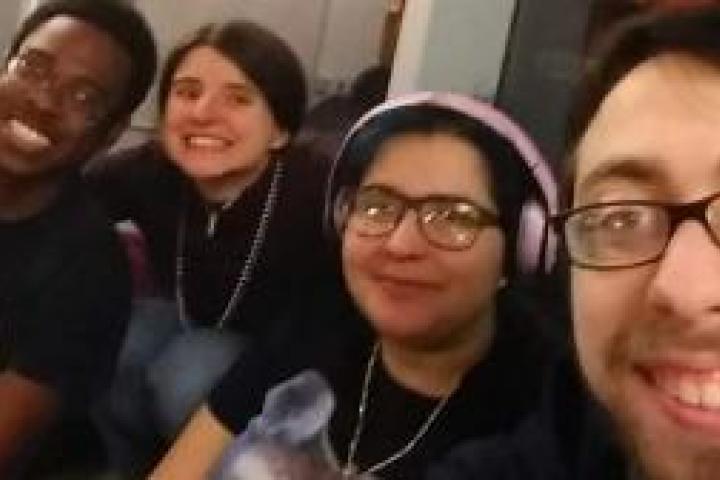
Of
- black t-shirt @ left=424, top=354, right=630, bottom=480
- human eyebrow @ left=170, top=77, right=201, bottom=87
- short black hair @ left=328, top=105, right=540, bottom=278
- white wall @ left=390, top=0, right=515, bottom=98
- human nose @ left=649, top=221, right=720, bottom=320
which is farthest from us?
human eyebrow @ left=170, top=77, right=201, bottom=87

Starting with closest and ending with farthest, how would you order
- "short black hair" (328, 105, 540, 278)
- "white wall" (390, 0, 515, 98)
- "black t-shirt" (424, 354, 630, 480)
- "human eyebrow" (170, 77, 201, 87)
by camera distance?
"black t-shirt" (424, 354, 630, 480) < "short black hair" (328, 105, 540, 278) < "white wall" (390, 0, 515, 98) < "human eyebrow" (170, 77, 201, 87)

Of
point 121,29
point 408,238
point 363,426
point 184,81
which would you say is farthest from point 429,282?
point 121,29

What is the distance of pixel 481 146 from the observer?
858 millimetres

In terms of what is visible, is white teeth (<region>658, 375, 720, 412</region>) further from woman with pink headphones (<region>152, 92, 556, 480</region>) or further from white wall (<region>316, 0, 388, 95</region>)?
white wall (<region>316, 0, 388, 95</region>)

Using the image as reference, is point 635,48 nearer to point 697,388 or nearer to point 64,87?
point 697,388

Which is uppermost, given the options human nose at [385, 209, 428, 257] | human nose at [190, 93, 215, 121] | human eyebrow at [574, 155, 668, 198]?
human nose at [190, 93, 215, 121]

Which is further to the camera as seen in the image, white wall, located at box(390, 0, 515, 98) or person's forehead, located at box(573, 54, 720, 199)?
white wall, located at box(390, 0, 515, 98)

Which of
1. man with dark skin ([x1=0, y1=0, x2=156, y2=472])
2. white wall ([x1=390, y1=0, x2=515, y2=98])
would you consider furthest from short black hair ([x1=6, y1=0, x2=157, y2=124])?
white wall ([x1=390, y1=0, x2=515, y2=98])

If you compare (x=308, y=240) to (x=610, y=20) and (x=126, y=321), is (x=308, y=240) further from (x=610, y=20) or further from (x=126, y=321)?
(x=610, y=20)

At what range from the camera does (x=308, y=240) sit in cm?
103

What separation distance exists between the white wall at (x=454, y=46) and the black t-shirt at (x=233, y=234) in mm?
120

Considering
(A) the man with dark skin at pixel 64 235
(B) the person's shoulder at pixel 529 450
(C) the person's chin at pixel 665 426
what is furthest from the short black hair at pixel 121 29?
(C) the person's chin at pixel 665 426

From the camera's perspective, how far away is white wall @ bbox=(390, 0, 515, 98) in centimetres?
96

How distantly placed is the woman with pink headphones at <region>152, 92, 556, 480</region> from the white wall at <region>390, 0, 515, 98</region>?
0.08 metres
